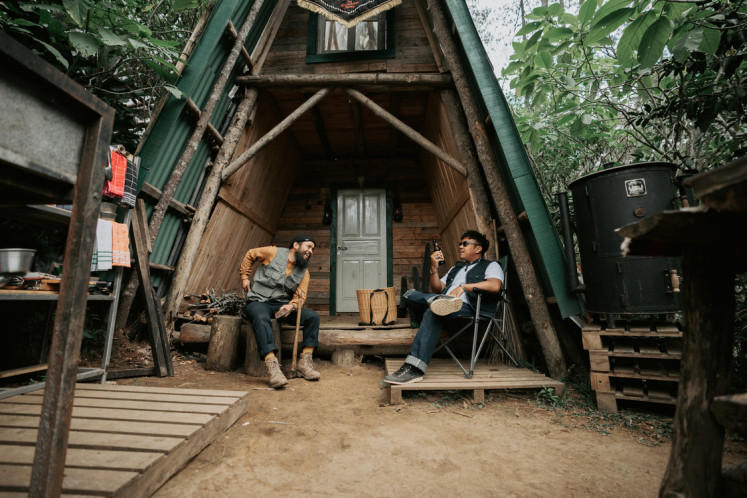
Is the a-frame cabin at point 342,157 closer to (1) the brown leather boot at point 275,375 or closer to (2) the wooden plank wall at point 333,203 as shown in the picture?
(2) the wooden plank wall at point 333,203

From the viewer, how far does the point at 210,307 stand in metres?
4.39

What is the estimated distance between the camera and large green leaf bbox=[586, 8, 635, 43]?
188 cm

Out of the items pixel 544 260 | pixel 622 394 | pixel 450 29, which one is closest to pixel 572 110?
pixel 544 260

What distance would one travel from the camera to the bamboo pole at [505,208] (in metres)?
3.33

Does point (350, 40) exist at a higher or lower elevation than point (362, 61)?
higher

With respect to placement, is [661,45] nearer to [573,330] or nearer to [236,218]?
[573,330]

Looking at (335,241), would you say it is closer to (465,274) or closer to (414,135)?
(414,135)

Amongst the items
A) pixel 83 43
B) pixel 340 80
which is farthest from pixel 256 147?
pixel 83 43

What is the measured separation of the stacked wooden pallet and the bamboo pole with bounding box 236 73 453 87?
12.3 ft

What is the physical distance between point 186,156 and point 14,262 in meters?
2.14

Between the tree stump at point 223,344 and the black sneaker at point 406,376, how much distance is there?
1.87 meters

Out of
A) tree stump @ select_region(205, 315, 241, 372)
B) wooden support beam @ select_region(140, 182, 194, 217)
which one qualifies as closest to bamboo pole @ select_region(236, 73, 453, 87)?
wooden support beam @ select_region(140, 182, 194, 217)

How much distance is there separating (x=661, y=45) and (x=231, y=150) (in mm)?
4590

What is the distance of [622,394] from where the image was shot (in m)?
2.54
